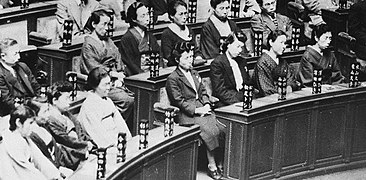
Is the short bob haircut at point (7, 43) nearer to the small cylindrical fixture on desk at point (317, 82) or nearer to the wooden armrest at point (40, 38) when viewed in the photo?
the wooden armrest at point (40, 38)

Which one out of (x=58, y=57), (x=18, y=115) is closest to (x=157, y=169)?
(x=18, y=115)

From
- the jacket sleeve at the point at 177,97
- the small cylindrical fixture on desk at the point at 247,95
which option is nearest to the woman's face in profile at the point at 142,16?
the jacket sleeve at the point at 177,97

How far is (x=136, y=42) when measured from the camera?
8.34 meters

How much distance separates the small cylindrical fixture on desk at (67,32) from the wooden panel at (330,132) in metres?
2.39

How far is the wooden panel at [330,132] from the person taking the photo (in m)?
8.10

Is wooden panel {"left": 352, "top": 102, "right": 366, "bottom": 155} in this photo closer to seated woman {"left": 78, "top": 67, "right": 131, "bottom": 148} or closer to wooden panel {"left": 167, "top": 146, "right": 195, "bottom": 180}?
wooden panel {"left": 167, "top": 146, "right": 195, "bottom": 180}

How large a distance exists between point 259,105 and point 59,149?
1.95m

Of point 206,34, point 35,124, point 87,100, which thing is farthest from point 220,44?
point 35,124

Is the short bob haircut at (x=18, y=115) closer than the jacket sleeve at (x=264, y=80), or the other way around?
the short bob haircut at (x=18, y=115)

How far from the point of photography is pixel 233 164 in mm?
7590

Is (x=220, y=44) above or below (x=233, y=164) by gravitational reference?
above

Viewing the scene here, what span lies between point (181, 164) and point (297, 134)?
1403mm

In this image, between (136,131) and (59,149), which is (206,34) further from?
(59,149)

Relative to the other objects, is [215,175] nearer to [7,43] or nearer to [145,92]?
[145,92]
